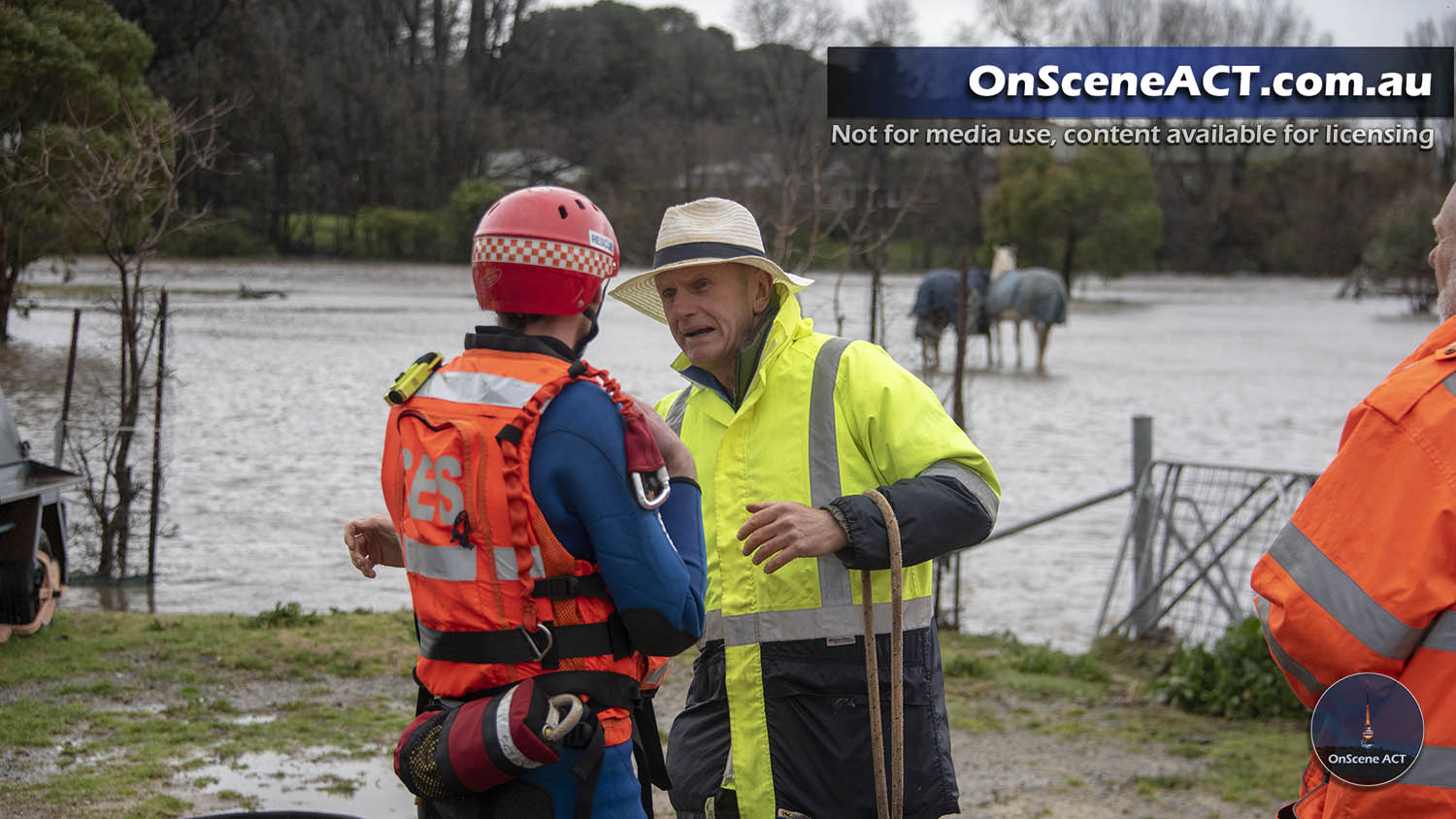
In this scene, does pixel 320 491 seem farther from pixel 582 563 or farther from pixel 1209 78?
pixel 582 563

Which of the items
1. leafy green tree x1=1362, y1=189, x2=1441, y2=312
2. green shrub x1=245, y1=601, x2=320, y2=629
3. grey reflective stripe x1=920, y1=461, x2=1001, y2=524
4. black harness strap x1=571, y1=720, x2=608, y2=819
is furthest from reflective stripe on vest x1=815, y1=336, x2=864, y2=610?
leafy green tree x1=1362, y1=189, x2=1441, y2=312

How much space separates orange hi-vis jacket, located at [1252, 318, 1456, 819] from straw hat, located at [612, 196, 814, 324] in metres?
1.36

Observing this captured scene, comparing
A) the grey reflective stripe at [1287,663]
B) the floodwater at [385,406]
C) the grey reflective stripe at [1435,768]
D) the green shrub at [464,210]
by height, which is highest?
the green shrub at [464,210]

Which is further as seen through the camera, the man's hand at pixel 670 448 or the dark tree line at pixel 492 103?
the dark tree line at pixel 492 103

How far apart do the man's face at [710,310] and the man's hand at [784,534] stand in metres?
0.55

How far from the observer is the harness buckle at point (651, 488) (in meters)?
2.44

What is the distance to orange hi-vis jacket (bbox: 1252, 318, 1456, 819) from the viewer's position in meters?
2.04

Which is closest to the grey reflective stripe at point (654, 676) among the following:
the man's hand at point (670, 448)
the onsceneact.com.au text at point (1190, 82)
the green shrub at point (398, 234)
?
the man's hand at point (670, 448)

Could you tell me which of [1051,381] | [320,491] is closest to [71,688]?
[320,491]

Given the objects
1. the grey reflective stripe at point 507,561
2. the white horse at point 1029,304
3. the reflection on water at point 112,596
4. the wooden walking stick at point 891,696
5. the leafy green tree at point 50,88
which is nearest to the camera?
the grey reflective stripe at point 507,561

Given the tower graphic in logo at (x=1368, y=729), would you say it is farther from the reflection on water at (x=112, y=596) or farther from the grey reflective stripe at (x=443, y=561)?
the reflection on water at (x=112, y=596)

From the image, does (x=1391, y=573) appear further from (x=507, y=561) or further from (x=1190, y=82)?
(x=1190, y=82)

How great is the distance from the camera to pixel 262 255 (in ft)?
160

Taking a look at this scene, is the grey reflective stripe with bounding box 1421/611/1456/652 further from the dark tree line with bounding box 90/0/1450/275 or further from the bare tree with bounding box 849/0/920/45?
the bare tree with bounding box 849/0/920/45
